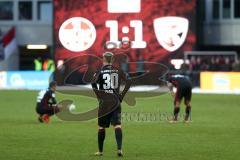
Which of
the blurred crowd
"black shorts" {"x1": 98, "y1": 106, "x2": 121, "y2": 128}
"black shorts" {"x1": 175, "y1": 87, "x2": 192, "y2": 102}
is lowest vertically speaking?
the blurred crowd

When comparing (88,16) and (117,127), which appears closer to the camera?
(117,127)

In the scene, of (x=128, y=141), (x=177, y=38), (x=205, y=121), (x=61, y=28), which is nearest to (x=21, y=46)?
(x=61, y=28)

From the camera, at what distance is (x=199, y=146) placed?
17484 millimetres

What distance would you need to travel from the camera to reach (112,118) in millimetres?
15602

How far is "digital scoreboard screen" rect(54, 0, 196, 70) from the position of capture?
51344 millimetres

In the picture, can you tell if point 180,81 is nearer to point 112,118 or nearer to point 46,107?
point 46,107

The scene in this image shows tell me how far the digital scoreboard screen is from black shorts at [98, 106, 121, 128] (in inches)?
1387

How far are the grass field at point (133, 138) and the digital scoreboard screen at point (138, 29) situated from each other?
21839 mm

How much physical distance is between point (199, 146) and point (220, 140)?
1.51m

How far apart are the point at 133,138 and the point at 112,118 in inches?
153

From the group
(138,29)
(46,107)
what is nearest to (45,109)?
(46,107)

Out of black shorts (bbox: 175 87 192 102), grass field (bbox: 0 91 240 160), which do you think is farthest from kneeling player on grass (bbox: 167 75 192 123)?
grass field (bbox: 0 91 240 160)

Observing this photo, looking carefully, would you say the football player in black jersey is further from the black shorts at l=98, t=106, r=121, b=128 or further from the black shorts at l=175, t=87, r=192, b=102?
the black shorts at l=175, t=87, r=192, b=102

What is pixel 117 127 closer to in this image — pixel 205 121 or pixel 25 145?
pixel 25 145
